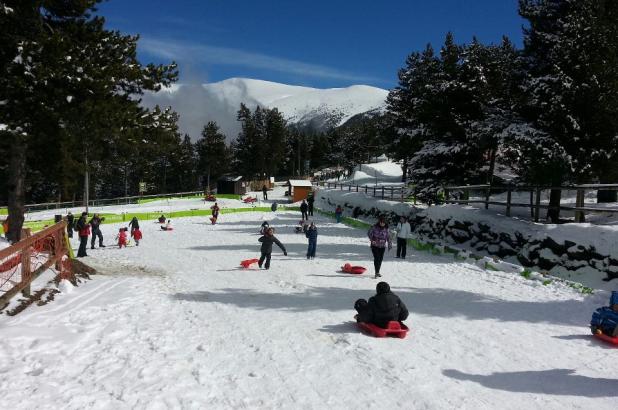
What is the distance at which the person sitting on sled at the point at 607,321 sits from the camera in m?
7.41

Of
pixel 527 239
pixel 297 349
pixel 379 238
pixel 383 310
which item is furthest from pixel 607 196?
pixel 297 349

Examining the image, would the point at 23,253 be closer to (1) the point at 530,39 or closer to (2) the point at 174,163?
(1) the point at 530,39

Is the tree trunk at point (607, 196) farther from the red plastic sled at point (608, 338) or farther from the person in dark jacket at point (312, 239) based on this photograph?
the red plastic sled at point (608, 338)

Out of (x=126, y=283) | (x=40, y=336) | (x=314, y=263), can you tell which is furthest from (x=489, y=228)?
(x=40, y=336)

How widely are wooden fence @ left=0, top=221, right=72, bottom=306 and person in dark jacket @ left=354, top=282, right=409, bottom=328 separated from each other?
20.3 feet

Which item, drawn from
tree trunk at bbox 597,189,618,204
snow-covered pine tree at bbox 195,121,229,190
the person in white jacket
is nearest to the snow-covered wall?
the person in white jacket

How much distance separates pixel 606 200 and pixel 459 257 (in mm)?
9404

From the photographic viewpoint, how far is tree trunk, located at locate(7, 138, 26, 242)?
1438 cm

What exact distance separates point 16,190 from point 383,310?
13.2m

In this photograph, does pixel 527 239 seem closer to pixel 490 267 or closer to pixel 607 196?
pixel 490 267

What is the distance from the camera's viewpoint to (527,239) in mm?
14531

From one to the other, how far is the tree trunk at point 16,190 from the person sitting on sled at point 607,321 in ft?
52.8

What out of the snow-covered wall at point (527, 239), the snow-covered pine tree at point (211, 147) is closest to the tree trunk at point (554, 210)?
the snow-covered wall at point (527, 239)

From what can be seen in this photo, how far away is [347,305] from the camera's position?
9992 millimetres
